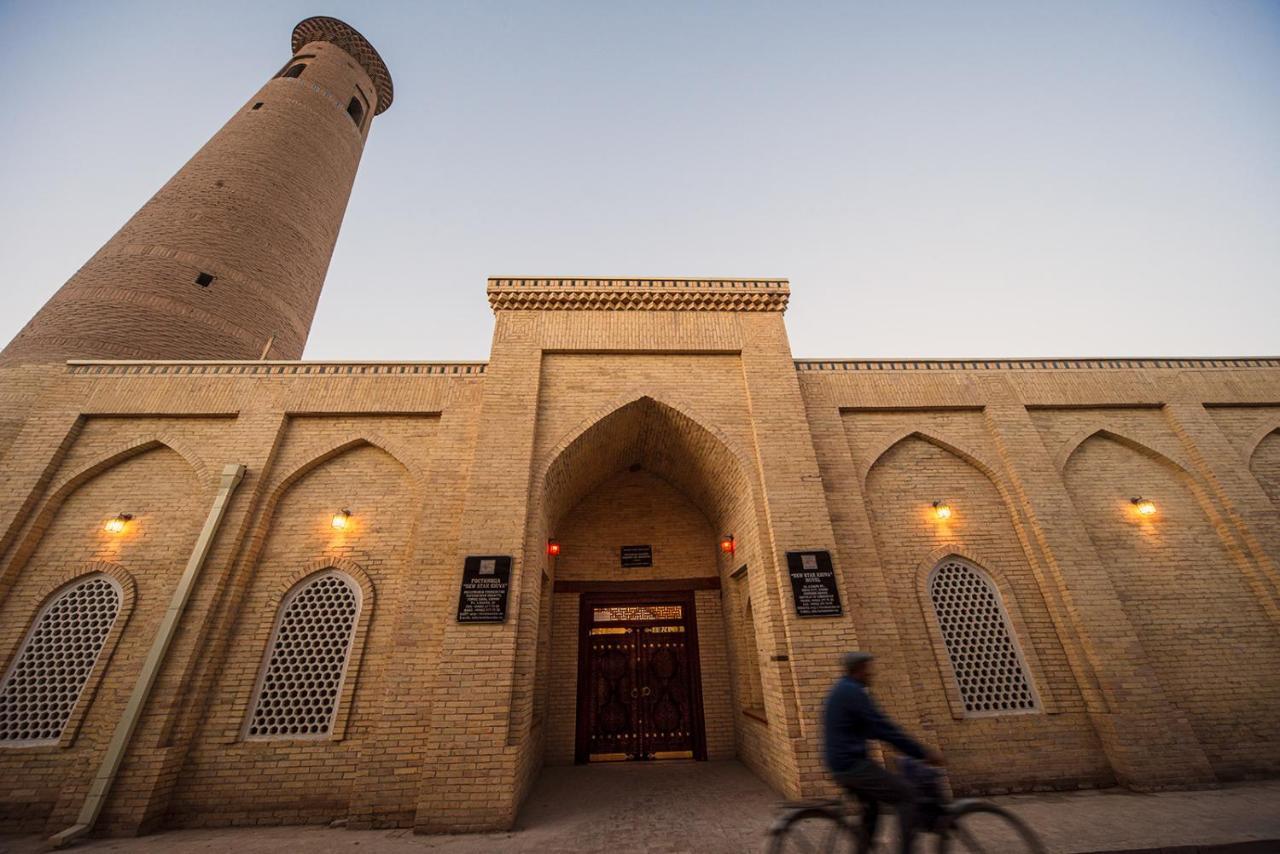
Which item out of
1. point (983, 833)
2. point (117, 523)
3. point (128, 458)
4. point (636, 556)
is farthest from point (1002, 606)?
point (128, 458)

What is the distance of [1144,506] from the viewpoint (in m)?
7.10

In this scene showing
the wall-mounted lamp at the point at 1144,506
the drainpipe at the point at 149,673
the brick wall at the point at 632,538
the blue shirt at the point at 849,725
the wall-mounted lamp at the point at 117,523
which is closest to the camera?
the blue shirt at the point at 849,725

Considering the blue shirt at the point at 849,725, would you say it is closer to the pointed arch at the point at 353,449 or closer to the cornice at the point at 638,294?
the pointed arch at the point at 353,449

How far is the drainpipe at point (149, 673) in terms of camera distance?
4793 millimetres

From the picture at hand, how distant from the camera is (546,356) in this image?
7.31 metres

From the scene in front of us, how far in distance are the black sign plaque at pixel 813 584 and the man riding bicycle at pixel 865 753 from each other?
2.62 m

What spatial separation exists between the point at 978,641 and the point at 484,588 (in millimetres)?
6221

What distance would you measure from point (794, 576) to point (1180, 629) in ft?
17.0

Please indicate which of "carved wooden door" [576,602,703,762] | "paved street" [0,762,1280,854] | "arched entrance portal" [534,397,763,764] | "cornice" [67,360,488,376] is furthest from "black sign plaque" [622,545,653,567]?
"cornice" [67,360,488,376]

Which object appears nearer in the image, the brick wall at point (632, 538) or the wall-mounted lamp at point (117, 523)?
the brick wall at point (632, 538)

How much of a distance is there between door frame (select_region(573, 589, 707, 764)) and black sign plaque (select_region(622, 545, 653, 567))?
48 centimetres

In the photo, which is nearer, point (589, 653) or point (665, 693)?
point (665, 693)

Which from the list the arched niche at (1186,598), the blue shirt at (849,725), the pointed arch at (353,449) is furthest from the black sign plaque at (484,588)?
the arched niche at (1186,598)

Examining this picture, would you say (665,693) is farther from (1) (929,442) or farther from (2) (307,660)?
(1) (929,442)
